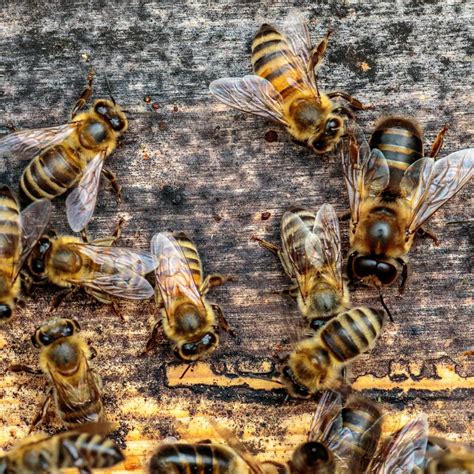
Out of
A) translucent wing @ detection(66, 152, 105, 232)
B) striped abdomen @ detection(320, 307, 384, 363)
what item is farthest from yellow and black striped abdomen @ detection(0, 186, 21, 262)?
striped abdomen @ detection(320, 307, 384, 363)

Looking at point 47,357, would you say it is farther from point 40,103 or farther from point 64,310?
point 40,103

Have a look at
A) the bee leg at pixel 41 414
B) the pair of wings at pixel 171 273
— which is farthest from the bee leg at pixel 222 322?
the bee leg at pixel 41 414

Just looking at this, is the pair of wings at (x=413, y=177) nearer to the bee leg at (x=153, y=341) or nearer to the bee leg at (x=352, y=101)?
the bee leg at (x=352, y=101)

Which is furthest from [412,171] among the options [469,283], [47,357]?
[47,357]

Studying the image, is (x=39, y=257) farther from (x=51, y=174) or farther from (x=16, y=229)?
(x=51, y=174)

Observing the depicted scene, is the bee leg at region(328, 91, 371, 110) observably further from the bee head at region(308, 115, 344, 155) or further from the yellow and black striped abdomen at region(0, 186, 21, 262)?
the yellow and black striped abdomen at region(0, 186, 21, 262)

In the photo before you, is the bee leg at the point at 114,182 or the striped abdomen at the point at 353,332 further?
the bee leg at the point at 114,182

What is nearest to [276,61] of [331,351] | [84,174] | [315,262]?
[315,262]
